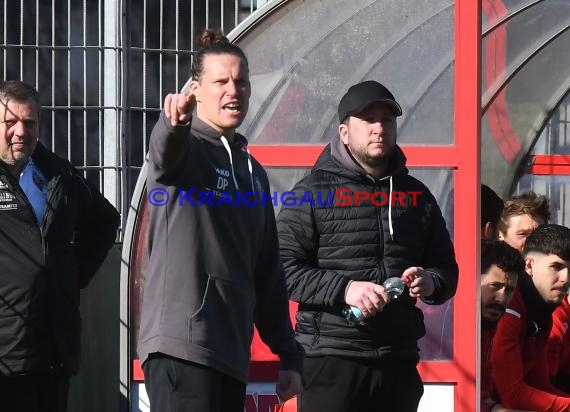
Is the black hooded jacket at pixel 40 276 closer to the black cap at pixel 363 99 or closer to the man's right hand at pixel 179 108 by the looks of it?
the black cap at pixel 363 99

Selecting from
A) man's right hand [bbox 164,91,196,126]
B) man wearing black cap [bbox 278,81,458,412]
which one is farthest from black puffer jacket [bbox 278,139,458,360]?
man's right hand [bbox 164,91,196,126]

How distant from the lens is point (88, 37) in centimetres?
727

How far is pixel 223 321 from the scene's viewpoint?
3.70m

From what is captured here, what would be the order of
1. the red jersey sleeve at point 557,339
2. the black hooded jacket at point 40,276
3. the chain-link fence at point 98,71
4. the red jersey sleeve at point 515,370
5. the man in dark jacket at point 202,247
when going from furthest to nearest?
the chain-link fence at point 98,71 → the red jersey sleeve at point 557,339 → the red jersey sleeve at point 515,370 → the black hooded jacket at point 40,276 → the man in dark jacket at point 202,247

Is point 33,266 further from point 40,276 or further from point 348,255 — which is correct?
point 348,255

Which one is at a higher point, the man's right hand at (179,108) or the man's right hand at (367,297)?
the man's right hand at (179,108)

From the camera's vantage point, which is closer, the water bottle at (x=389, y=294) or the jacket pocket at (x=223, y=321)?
the jacket pocket at (x=223, y=321)

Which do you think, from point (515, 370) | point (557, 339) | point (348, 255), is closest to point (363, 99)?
point (348, 255)

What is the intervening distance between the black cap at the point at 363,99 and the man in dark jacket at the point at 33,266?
1253 millimetres

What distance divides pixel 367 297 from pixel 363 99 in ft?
2.67

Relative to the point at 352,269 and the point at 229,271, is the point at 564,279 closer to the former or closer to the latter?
the point at 352,269

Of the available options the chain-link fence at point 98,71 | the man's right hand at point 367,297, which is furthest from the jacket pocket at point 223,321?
the chain-link fence at point 98,71

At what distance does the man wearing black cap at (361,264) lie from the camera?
15.0 ft

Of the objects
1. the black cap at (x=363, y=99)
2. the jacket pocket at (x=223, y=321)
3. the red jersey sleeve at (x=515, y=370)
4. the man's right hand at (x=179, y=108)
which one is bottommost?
the red jersey sleeve at (x=515, y=370)
